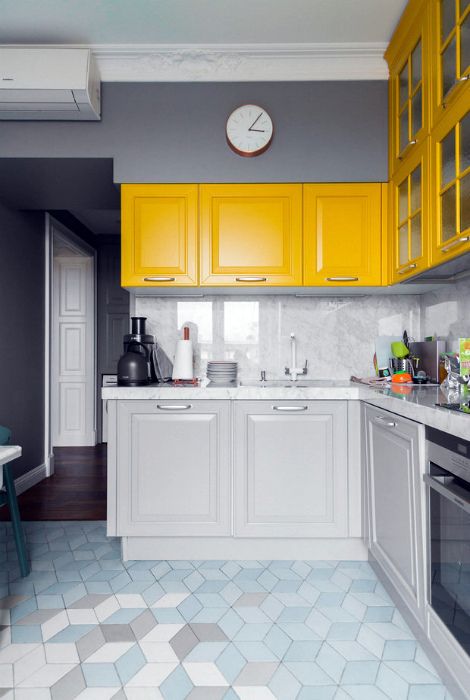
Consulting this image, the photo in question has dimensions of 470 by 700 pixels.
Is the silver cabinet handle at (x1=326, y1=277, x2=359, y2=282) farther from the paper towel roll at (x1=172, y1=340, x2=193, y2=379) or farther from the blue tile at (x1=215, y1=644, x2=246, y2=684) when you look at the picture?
the blue tile at (x1=215, y1=644, x2=246, y2=684)

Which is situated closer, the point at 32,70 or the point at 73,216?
the point at 32,70

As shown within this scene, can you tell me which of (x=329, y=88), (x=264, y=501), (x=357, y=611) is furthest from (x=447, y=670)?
(x=329, y=88)

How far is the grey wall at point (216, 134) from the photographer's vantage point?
2.59 m

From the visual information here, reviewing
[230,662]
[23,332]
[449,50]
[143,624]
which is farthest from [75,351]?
[449,50]

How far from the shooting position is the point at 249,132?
101 inches

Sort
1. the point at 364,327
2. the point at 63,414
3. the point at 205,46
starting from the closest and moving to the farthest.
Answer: the point at 205,46, the point at 364,327, the point at 63,414

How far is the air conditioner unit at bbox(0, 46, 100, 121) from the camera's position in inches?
92.2

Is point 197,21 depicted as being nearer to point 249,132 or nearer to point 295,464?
point 249,132

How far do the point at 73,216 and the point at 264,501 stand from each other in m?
3.79

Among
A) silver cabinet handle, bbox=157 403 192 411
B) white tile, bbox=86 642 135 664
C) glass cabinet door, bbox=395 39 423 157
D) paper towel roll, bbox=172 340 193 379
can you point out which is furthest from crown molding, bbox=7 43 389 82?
white tile, bbox=86 642 135 664

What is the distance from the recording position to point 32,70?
2.35 metres

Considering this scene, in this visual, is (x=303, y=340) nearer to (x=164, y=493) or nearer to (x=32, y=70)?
(x=164, y=493)

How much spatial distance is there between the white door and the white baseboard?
143cm

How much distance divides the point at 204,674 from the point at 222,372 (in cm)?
148
